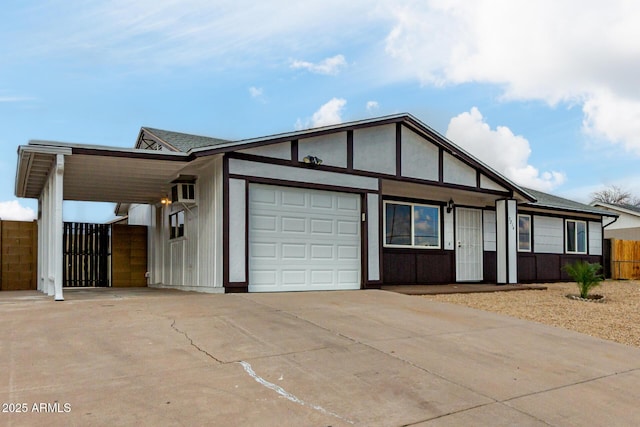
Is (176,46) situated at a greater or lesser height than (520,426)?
greater

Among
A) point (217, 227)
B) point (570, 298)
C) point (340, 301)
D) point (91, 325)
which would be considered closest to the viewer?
point (91, 325)

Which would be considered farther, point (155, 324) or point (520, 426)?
point (155, 324)

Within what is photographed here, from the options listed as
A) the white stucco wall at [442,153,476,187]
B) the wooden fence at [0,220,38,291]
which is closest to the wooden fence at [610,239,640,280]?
the white stucco wall at [442,153,476,187]

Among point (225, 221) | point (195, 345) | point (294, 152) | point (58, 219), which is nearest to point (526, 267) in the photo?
point (294, 152)

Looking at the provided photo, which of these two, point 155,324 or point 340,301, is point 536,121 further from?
point 155,324

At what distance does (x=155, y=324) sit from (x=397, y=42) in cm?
910

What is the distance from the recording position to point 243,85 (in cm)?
1277

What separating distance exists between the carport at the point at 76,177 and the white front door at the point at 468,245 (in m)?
7.85

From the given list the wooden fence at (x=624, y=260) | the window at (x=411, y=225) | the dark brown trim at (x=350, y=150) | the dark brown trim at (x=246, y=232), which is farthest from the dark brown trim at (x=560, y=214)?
the dark brown trim at (x=246, y=232)

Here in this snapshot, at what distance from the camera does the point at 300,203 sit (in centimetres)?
942

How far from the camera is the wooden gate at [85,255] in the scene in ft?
45.3

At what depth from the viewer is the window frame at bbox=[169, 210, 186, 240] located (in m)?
10.8

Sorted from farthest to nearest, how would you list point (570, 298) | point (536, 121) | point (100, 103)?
point (536, 121) < point (100, 103) < point (570, 298)

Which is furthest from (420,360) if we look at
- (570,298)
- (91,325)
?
(570,298)
